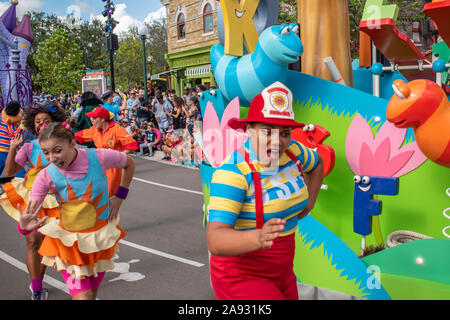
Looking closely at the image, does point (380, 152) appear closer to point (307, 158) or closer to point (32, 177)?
point (307, 158)

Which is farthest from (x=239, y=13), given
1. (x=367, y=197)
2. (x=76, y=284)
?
(x=76, y=284)

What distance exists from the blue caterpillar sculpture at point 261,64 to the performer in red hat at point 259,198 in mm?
1461

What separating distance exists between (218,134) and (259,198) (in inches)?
98.3

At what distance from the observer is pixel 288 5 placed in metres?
14.7

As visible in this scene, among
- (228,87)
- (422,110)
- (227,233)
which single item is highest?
(228,87)

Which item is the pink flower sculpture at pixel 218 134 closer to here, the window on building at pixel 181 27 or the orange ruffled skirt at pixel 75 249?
the orange ruffled skirt at pixel 75 249

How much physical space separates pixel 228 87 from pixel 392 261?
6.89 feet

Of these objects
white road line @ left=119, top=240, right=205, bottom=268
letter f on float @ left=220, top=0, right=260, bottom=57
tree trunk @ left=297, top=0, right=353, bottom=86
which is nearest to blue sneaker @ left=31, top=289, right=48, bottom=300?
white road line @ left=119, top=240, right=205, bottom=268

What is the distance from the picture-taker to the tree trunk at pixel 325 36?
4.74 m

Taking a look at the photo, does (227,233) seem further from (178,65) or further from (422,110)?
(178,65)

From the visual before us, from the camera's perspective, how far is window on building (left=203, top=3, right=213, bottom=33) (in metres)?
25.2

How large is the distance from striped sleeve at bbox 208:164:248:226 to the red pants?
0.31 meters

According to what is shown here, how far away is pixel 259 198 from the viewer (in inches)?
89.0

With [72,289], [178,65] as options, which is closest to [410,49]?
[72,289]
